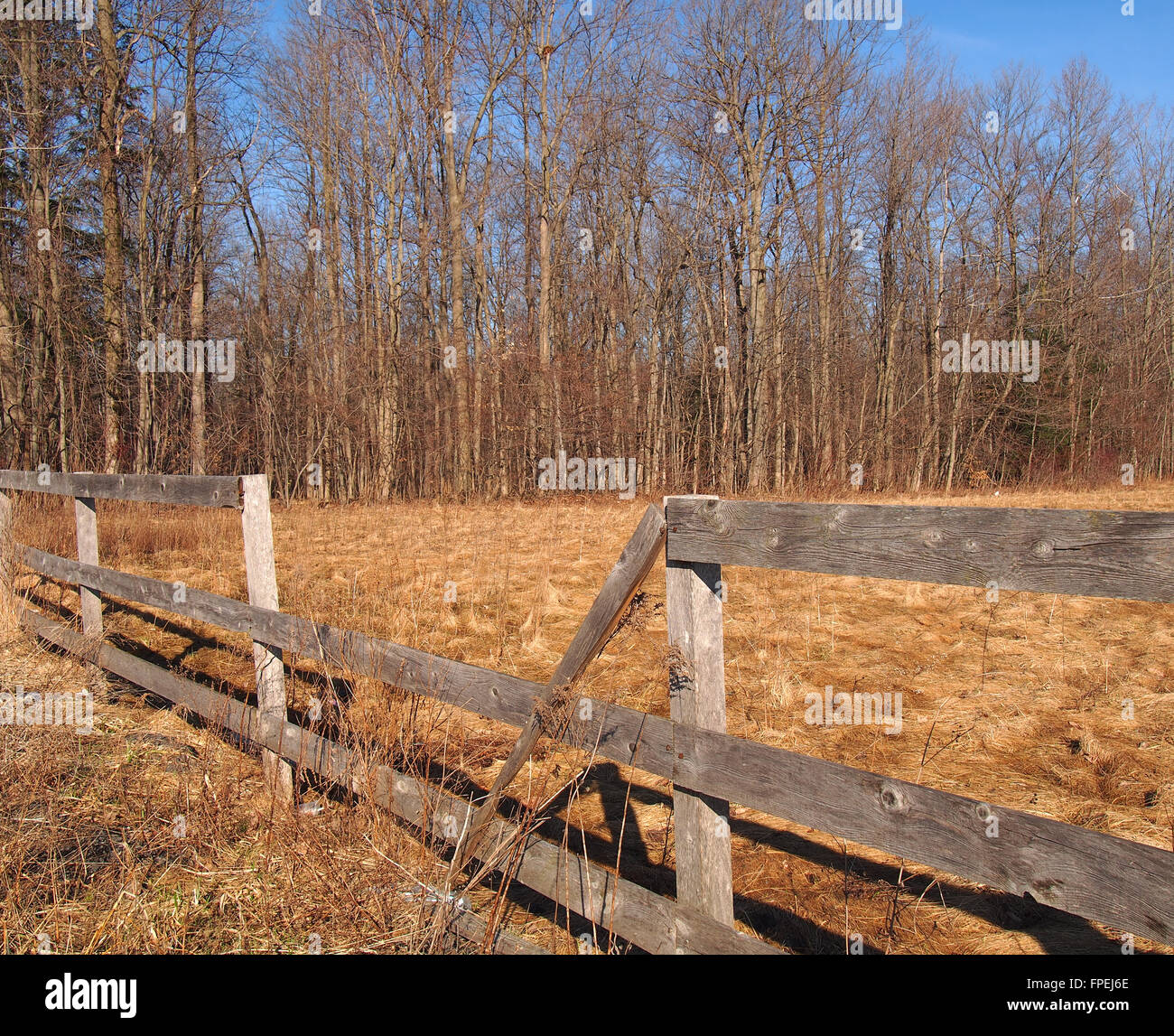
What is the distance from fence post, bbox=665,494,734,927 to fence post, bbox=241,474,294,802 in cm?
259

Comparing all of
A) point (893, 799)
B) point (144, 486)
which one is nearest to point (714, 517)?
point (893, 799)

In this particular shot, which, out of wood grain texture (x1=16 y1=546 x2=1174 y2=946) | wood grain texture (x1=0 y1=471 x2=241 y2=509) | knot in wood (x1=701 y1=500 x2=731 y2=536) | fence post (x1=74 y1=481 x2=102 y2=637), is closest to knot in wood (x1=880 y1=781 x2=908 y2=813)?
wood grain texture (x1=16 y1=546 x2=1174 y2=946)

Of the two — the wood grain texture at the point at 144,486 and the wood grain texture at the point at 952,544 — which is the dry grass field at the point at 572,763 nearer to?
the wood grain texture at the point at 952,544

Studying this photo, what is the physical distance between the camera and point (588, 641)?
2.77m

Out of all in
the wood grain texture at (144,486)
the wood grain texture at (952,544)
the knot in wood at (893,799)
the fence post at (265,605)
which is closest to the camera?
the wood grain texture at (952,544)

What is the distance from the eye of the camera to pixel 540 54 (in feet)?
73.6

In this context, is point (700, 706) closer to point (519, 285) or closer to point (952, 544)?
point (952, 544)

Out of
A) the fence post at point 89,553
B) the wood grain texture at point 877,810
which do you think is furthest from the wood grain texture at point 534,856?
the fence post at point 89,553

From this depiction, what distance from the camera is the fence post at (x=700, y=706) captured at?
2.46 metres

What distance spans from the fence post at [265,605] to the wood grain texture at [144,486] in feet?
0.31

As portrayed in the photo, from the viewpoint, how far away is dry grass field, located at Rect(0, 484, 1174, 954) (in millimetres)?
3033

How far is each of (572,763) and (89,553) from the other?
472 centimetres

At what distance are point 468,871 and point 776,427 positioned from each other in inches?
880
